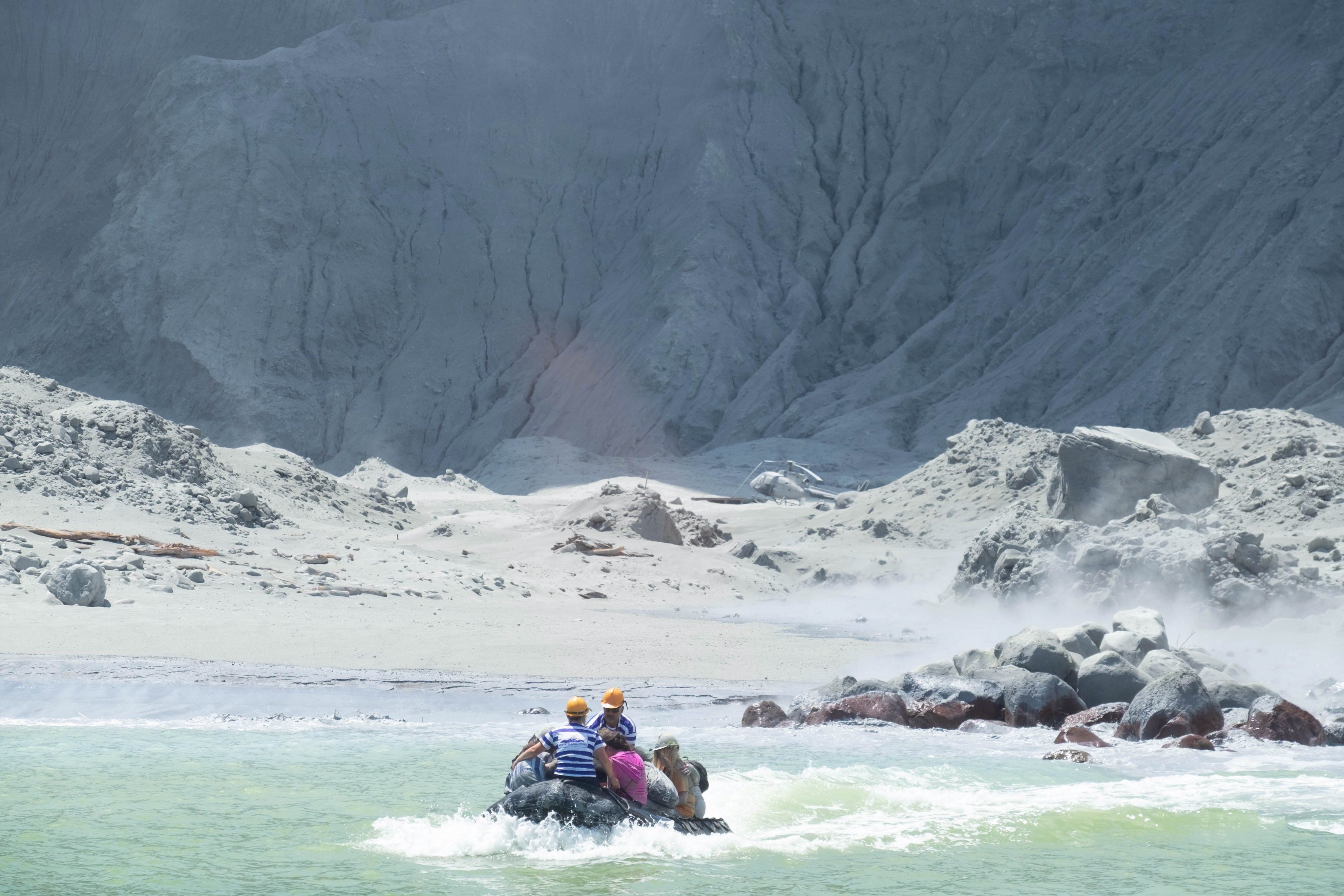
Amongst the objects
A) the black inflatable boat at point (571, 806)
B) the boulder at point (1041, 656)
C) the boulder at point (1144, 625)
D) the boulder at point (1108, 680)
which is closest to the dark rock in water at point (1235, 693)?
the boulder at point (1108, 680)

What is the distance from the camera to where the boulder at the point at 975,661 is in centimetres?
1455

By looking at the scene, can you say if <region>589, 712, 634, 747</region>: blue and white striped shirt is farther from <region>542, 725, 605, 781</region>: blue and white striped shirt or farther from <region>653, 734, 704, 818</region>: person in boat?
<region>653, 734, 704, 818</region>: person in boat

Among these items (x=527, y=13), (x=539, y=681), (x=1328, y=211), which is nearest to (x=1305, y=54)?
(x=1328, y=211)

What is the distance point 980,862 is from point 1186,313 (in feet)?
132

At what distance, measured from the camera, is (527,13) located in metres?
66.8

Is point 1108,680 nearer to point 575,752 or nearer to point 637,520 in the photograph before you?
point 575,752

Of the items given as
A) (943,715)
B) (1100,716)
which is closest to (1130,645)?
(1100,716)

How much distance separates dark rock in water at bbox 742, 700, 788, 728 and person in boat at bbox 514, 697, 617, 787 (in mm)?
4632

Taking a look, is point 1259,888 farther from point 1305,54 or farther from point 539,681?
point 1305,54

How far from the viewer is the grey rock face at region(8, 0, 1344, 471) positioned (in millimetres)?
48344

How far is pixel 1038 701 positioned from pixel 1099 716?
58 centimetres

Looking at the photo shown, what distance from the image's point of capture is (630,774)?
8.42 meters

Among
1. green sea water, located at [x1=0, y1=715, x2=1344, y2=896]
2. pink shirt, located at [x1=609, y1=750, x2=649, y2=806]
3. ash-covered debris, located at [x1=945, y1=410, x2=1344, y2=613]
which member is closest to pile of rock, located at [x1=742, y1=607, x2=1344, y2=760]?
green sea water, located at [x1=0, y1=715, x2=1344, y2=896]

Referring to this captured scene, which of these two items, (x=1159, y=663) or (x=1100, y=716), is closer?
(x=1100, y=716)
